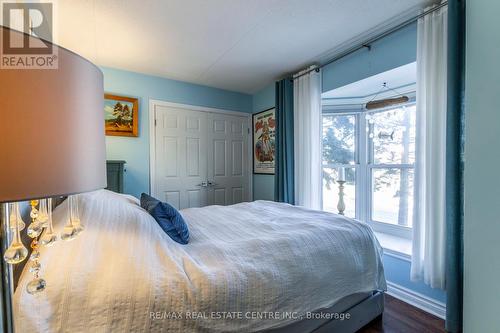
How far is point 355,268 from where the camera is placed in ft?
4.98

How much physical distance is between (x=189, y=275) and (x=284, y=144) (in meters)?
2.47

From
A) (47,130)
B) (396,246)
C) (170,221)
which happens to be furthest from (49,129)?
(396,246)

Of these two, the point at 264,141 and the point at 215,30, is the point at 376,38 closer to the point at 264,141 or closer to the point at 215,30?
the point at 215,30

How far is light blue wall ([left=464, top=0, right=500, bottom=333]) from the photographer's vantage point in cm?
51

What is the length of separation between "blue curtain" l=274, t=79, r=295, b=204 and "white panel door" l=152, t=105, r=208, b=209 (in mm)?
1209

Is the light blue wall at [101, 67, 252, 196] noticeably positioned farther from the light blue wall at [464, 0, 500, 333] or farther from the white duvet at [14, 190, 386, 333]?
the light blue wall at [464, 0, 500, 333]

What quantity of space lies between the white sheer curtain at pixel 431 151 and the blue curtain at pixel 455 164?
4.4 inches

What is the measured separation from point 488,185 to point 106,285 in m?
1.24

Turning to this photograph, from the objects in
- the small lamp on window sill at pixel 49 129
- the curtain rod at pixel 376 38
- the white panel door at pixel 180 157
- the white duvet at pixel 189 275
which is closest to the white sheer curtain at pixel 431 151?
the curtain rod at pixel 376 38

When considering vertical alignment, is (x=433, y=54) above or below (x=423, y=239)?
above

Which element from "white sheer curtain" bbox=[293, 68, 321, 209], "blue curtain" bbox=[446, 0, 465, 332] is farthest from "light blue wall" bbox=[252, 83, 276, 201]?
"blue curtain" bbox=[446, 0, 465, 332]

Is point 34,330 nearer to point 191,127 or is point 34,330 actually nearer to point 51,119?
point 51,119

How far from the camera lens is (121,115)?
2.97 m

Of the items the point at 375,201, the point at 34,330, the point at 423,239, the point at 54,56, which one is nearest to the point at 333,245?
the point at 423,239
